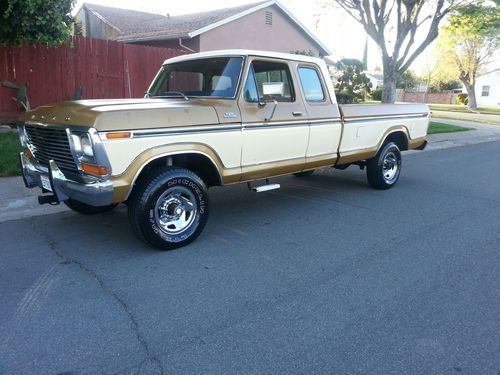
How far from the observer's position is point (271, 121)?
5285 mm

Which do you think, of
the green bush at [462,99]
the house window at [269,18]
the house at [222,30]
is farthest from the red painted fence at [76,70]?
the green bush at [462,99]

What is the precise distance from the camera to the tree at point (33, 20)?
27.3ft

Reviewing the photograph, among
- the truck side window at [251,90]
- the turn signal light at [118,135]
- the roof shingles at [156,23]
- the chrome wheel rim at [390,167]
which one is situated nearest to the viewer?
the turn signal light at [118,135]

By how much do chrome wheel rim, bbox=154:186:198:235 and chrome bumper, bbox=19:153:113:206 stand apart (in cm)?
55

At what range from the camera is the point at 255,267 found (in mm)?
4238

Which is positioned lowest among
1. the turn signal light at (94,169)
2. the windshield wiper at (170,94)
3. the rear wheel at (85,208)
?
the rear wheel at (85,208)

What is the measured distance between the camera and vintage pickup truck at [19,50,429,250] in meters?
4.08

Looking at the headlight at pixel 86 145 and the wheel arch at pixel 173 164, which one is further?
the wheel arch at pixel 173 164

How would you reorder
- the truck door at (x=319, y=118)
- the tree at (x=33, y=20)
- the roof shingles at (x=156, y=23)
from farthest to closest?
the roof shingles at (x=156, y=23), the tree at (x=33, y=20), the truck door at (x=319, y=118)

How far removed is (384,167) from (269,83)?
322 cm

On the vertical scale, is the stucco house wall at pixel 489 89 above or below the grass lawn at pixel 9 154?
above

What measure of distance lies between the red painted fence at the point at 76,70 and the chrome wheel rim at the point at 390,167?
284 inches

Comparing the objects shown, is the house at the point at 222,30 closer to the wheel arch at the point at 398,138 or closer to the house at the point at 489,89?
the wheel arch at the point at 398,138

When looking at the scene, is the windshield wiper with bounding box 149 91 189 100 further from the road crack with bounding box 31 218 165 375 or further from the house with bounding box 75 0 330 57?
the house with bounding box 75 0 330 57
